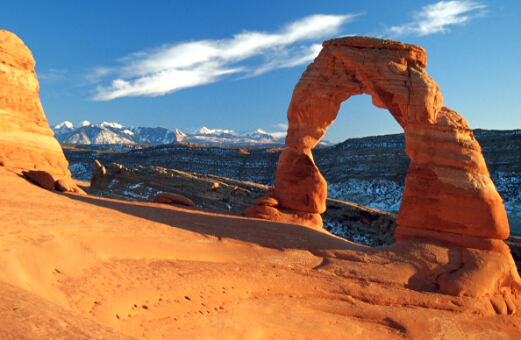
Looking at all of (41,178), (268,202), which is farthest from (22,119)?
(268,202)

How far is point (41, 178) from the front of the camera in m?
13.7

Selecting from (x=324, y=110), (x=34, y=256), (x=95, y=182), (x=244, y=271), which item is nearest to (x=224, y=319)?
(x=244, y=271)

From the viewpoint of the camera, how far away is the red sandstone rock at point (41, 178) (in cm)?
1362

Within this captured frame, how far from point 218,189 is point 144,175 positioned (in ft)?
18.5

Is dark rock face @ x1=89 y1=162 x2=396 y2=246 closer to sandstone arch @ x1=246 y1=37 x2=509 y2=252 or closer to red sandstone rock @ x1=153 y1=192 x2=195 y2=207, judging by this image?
red sandstone rock @ x1=153 y1=192 x2=195 y2=207

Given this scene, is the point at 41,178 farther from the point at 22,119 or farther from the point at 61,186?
the point at 22,119

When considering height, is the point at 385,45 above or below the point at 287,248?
above

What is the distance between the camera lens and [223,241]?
948 cm

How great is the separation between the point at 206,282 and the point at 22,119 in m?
12.6

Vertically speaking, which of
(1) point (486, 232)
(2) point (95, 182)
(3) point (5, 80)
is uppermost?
(3) point (5, 80)

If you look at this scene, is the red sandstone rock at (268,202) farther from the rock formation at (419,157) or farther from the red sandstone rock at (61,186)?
the red sandstone rock at (61,186)

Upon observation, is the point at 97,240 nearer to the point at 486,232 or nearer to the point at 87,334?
the point at 87,334

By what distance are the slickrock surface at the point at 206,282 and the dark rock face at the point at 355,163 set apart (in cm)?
2492

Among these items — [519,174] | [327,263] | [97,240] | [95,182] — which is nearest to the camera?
[97,240]
